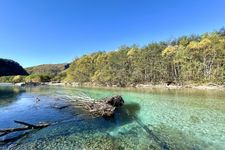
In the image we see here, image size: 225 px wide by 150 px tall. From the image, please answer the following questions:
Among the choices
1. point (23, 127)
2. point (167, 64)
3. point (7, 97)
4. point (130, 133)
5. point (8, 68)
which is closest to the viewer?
point (130, 133)

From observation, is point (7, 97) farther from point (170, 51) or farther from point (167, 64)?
point (170, 51)

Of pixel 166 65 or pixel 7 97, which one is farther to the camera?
pixel 166 65

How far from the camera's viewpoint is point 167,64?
249ft

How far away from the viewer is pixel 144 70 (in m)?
82.3

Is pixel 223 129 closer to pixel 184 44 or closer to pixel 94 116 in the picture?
pixel 94 116

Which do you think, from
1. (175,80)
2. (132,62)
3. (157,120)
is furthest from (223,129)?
(132,62)

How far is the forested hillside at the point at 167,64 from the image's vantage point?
62294mm

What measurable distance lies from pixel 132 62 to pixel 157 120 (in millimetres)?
70815

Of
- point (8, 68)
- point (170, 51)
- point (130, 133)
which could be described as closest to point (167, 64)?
point (170, 51)

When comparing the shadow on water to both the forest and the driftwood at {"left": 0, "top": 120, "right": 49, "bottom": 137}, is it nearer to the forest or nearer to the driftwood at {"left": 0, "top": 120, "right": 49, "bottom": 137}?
the driftwood at {"left": 0, "top": 120, "right": 49, "bottom": 137}

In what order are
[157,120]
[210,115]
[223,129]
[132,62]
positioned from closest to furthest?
[223,129] < [157,120] < [210,115] < [132,62]

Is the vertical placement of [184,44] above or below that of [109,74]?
above

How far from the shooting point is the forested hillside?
6229 centimetres

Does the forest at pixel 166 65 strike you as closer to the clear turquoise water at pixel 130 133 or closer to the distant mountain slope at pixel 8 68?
the clear turquoise water at pixel 130 133
